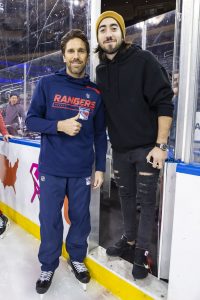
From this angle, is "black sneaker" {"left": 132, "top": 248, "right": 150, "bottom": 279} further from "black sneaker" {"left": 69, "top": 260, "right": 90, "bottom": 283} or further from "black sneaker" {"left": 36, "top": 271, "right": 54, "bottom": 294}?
"black sneaker" {"left": 36, "top": 271, "right": 54, "bottom": 294}

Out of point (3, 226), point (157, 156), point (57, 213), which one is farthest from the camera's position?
point (3, 226)

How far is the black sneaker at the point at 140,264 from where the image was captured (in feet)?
4.97

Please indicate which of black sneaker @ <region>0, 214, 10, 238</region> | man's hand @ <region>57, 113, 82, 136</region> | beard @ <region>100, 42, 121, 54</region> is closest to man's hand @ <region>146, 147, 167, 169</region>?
man's hand @ <region>57, 113, 82, 136</region>

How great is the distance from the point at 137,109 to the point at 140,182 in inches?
14.5

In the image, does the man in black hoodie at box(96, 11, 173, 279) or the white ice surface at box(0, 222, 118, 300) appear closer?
the man in black hoodie at box(96, 11, 173, 279)

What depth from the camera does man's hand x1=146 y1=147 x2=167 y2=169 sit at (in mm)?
1348

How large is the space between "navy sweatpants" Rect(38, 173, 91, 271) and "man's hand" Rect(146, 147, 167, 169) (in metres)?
0.44

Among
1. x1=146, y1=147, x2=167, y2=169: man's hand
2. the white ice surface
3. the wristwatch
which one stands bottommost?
the white ice surface

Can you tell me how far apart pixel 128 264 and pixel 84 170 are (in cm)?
63

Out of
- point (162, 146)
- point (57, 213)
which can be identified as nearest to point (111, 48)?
point (162, 146)

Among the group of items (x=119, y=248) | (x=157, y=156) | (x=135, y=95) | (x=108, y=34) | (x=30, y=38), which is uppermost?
(x=30, y=38)

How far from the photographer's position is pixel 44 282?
1.64 meters

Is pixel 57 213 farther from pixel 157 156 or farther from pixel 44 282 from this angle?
pixel 157 156

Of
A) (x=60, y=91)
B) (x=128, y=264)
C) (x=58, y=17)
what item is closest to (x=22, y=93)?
(x=58, y=17)
